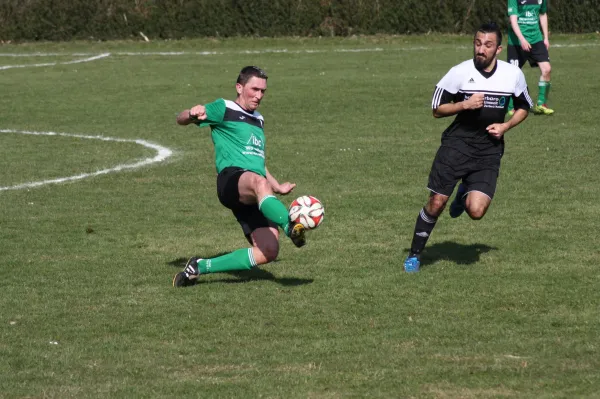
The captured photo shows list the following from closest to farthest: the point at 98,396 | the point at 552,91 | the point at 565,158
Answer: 1. the point at 98,396
2. the point at 565,158
3. the point at 552,91

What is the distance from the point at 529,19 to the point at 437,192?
11.2m

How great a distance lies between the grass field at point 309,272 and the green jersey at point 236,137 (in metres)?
1.01

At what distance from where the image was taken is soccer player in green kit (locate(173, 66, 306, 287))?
31.0 ft

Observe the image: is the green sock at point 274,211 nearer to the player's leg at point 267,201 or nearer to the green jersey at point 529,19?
the player's leg at point 267,201

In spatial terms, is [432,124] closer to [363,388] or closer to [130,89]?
[130,89]

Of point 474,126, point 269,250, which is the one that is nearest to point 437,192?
point 474,126

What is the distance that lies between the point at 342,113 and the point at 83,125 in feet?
15.0

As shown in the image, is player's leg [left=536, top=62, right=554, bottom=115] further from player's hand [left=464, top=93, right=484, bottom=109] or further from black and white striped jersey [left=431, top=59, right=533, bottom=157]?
player's hand [left=464, top=93, right=484, bottom=109]

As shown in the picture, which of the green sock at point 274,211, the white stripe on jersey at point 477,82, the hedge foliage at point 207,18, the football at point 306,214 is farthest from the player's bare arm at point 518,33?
the hedge foliage at point 207,18

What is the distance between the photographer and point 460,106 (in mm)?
9750

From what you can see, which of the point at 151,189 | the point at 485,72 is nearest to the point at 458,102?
the point at 485,72

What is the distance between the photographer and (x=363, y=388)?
22.5 feet

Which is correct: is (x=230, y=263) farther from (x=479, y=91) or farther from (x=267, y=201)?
(x=479, y=91)

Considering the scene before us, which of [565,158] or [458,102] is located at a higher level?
[458,102]
